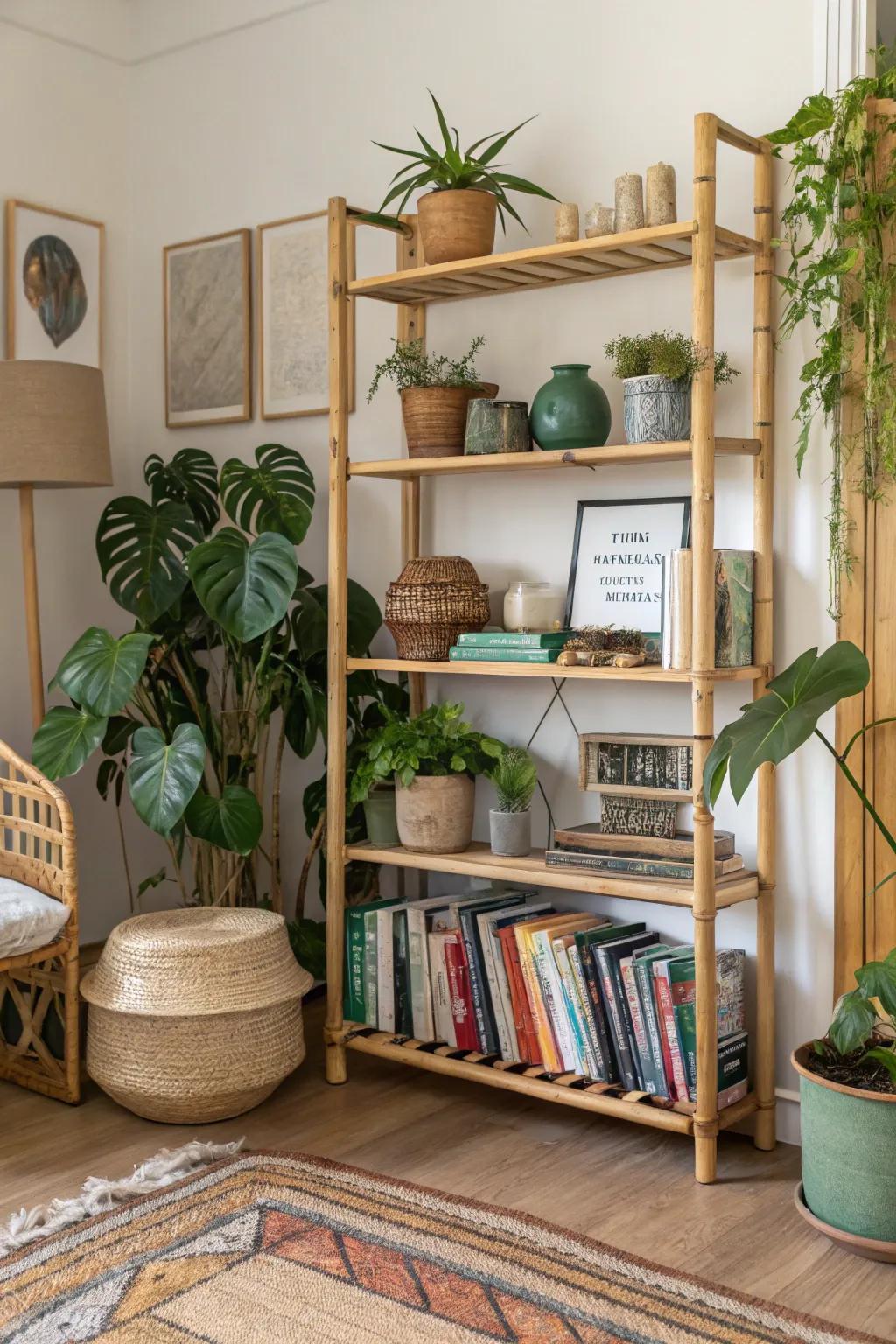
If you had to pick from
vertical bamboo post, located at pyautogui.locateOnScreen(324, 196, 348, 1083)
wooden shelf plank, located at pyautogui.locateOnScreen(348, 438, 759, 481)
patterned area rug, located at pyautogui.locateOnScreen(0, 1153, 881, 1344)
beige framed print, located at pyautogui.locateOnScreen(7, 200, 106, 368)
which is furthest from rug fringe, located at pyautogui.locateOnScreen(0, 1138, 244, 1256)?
beige framed print, located at pyautogui.locateOnScreen(7, 200, 106, 368)

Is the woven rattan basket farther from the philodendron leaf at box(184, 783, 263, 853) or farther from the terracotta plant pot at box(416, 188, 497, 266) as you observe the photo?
the terracotta plant pot at box(416, 188, 497, 266)

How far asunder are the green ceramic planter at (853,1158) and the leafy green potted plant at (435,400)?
150 centimetres

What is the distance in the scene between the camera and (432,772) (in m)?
2.95

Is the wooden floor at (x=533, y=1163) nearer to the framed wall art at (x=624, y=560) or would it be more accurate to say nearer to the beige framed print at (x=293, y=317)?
the framed wall art at (x=624, y=560)

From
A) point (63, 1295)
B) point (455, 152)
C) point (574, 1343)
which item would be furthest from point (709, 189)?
point (63, 1295)

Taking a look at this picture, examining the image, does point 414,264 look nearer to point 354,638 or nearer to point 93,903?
point 354,638

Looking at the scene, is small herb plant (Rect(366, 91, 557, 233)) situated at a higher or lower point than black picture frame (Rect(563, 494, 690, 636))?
higher

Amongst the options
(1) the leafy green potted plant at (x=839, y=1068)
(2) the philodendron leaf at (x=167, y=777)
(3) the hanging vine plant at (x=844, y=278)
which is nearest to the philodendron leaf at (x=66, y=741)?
(2) the philodendron leaf at (x=167, y=777)

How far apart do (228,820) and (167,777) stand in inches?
9.1

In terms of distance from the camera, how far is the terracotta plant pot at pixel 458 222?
283 centimetres

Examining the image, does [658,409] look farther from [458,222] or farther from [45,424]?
[45,424]

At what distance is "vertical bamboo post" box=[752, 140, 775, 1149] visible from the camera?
2654 mm

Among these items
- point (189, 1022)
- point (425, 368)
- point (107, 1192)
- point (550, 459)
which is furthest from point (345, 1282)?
point (425, 368)

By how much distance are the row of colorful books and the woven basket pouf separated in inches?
10.4
